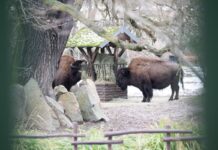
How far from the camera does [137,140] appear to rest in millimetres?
1607

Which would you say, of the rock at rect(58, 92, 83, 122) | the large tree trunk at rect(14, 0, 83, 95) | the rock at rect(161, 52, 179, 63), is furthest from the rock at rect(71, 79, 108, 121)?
the rock at rect(161, 52, 179, 63)

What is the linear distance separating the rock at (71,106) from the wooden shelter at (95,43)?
0.45ft

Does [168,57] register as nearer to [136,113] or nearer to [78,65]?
[136,113]

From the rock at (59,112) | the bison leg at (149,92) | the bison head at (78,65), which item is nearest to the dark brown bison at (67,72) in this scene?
the bison head at (78,65)

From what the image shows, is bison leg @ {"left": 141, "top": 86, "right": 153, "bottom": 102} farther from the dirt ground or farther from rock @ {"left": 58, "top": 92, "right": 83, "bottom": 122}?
rock @ {"left": 58, "top": 92, "right": 83, "bottom": 122}

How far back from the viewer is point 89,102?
80.3 inches

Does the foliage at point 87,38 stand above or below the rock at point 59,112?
above

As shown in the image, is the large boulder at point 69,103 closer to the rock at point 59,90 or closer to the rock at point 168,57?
the rock at point 59,90

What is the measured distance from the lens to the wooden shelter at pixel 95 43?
193cm

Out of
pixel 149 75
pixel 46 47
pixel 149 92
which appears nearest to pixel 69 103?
pixel 46 47

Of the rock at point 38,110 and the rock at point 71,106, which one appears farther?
the rock at point 71,106

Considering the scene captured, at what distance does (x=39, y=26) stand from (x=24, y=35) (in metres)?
0.11

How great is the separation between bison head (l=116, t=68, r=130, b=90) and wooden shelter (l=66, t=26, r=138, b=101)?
12 cm

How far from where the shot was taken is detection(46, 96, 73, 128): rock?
6.25 feet
